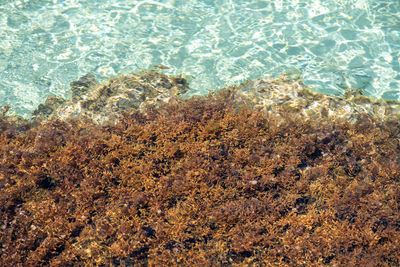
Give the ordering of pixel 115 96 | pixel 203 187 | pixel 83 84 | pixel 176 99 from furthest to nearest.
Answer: pixel 83 84 < pixel 115 96 < pixel 176 99 < pixel 203 187

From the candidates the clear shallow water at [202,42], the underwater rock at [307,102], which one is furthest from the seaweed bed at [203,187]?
the clear shallow water at [202,42]

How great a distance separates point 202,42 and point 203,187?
5.77 meters

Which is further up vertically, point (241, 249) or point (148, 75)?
point (148, 75)

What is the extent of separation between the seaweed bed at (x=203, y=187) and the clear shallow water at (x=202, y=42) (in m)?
1.89

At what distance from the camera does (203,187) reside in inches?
219

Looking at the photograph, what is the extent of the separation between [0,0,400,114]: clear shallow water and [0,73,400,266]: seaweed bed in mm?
1890

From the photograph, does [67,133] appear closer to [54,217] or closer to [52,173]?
[52,173]

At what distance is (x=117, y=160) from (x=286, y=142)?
11.6 ft

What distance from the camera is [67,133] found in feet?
21.6

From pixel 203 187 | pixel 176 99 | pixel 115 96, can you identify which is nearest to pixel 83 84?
pixel 115 96

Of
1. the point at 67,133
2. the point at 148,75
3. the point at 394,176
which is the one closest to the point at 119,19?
the point at 148,75

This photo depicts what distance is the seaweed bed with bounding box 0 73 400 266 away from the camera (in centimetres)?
481

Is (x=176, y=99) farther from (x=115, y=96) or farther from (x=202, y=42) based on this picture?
(x=202, y=42)

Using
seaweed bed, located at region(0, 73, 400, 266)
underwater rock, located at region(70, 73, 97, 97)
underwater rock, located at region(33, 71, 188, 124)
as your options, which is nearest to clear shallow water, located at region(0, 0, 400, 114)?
underwater rock, located at region(70, 73, 97, 97)
